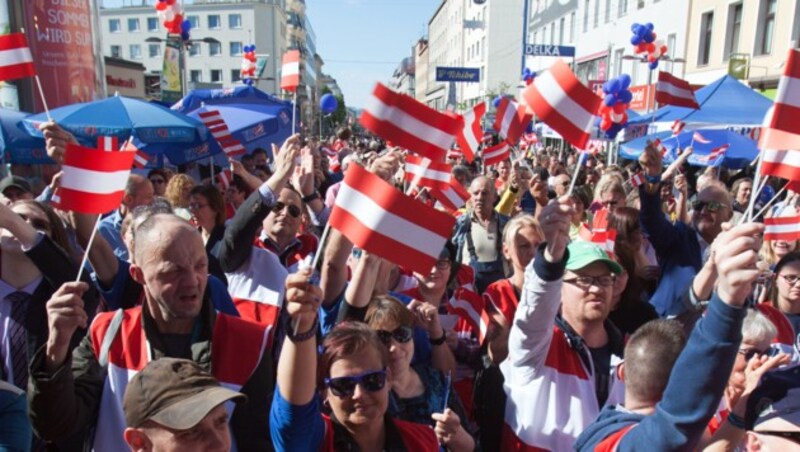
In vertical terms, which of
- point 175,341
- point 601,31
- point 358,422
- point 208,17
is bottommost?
point 358,422

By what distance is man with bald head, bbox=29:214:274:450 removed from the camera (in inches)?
87.2

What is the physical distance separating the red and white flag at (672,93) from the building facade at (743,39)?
11231 millimetres

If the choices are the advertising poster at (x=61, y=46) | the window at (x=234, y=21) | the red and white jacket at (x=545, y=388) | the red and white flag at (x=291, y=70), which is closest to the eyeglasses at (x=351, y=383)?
the red and white jacket at (x=545, y=388)

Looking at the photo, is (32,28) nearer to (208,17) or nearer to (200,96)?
(200,96)

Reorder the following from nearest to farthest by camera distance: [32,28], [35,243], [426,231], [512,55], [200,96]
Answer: [426,231], [35,243], [32,28], [200,96], [512,55]

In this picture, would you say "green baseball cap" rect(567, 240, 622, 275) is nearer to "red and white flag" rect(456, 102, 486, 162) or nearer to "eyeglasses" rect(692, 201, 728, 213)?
"red and white flag" rect(456, 102, 486, 162)

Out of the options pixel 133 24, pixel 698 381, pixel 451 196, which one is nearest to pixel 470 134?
pixel 451 196

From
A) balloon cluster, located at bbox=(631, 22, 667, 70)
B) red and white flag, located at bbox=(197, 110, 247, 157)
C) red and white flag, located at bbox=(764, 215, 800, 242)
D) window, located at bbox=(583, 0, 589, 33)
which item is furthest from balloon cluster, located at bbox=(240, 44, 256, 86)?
window, located at bbox=(583, 0, 589, 33)

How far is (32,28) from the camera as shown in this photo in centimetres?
859

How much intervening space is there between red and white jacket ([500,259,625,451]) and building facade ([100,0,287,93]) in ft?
220

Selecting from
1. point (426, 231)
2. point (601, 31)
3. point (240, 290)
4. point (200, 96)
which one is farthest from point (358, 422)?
point (601, 31)

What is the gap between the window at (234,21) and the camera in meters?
67.4

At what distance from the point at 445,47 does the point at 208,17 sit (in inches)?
1245

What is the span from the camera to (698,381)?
1.54m
